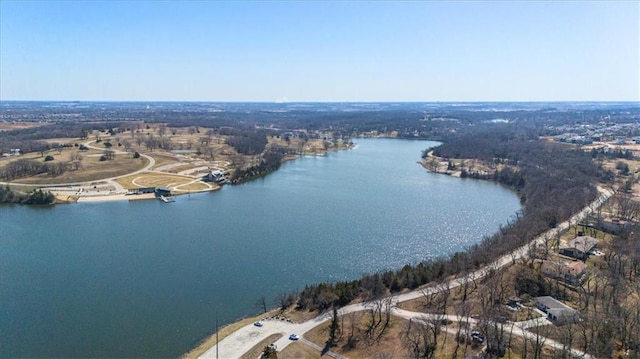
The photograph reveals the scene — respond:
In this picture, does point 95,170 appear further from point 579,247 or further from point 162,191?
point 579,247

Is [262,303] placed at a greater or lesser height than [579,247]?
lesser

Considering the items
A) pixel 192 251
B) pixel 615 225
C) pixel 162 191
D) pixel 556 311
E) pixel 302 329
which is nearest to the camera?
pixel 556 311

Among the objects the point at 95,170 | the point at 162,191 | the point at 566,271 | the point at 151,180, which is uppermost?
the point at 95,170

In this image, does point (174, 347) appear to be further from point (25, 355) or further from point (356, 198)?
point (356, 198)

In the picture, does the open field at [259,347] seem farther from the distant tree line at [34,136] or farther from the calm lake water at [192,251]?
the distant tree line at [34,136]

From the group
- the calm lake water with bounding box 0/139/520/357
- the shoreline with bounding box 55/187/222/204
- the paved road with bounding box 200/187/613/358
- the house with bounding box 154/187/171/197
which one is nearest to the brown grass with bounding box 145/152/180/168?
the house with bounding box 154/187/171/197

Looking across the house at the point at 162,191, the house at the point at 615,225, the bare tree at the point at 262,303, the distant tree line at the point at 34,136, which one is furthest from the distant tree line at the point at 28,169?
the house at the point at 615,225

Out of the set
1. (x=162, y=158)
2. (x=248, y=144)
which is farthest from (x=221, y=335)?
(x=248, y=144)

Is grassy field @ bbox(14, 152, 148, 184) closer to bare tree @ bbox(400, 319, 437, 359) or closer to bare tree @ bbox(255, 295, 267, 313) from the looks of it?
bare tree @ bbox(255, 295, 267, 313)
